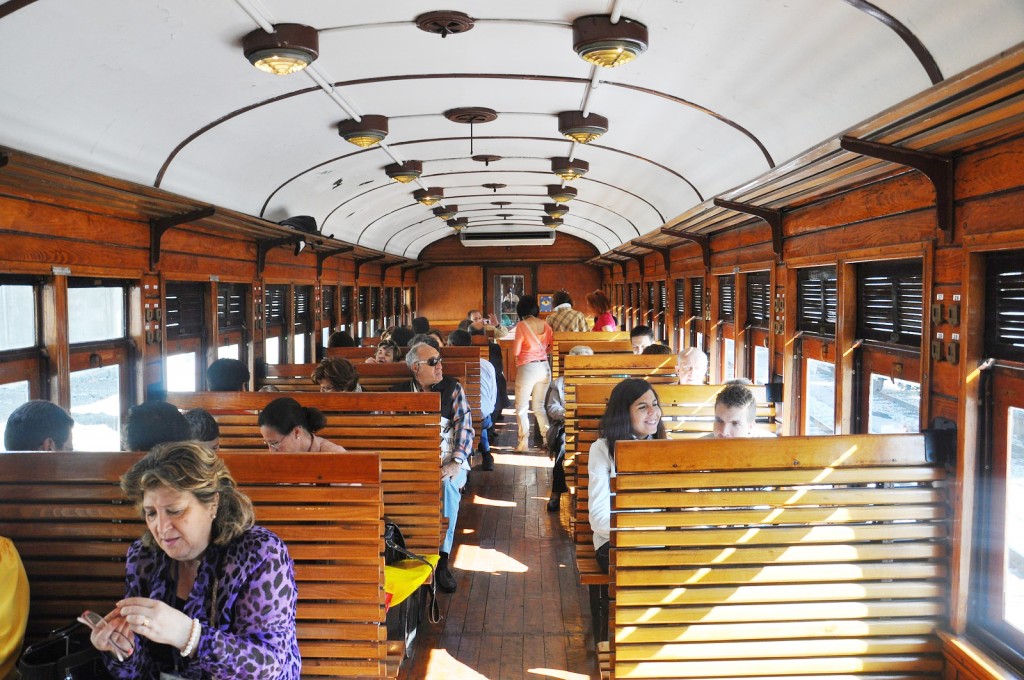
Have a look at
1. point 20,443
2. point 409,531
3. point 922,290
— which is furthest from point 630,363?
point 20,443

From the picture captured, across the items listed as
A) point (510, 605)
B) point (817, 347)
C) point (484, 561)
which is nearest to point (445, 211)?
point (484, 561)

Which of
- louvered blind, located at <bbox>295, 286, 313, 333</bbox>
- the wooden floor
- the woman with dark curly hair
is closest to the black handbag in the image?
the woman with dark curly hair

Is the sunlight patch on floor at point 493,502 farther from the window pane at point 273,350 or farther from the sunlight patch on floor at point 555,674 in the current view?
the sunlight patch on floor at point 555,674

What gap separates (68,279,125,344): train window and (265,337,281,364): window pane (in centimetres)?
337

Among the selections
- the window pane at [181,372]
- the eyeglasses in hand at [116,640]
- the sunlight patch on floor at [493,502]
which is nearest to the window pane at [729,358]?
the sunlight patch on floor at [493,502]

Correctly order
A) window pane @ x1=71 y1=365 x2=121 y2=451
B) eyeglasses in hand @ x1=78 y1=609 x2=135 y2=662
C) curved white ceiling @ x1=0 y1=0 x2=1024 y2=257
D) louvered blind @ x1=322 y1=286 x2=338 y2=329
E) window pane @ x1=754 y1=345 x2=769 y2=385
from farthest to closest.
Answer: louvered blind @ x1=322 y1=286 x2=338 y2=329
window pane @ x1=754 y1=345 x2=769 y2=385
window pane @ x1=71 y1=365 x2=121 y2=451
curved white ceiling @ x1=0 y1=0 x2=1024 y2=257
eyeglasses in hand @ x1=78 y1=609 x2=135 y2=662

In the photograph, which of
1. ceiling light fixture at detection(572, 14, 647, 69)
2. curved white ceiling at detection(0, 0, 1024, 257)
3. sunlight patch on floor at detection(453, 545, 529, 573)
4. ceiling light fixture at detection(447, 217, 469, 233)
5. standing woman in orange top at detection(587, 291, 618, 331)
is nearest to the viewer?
curved white ceiling at detection(0, 0, 1024, 257)

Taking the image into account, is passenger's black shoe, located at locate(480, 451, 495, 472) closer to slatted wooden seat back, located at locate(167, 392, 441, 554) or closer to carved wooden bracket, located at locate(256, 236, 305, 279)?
carved wooden bracket, located at locate(256, 236, 305, 279)

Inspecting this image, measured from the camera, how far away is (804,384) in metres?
5.60

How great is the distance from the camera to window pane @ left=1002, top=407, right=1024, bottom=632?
2.97 m

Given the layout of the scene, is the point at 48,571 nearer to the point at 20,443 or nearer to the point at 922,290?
the point at 20,443

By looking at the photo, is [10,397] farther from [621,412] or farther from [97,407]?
[621,412]

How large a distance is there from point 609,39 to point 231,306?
5.49 metres

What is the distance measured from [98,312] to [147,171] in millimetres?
1005
